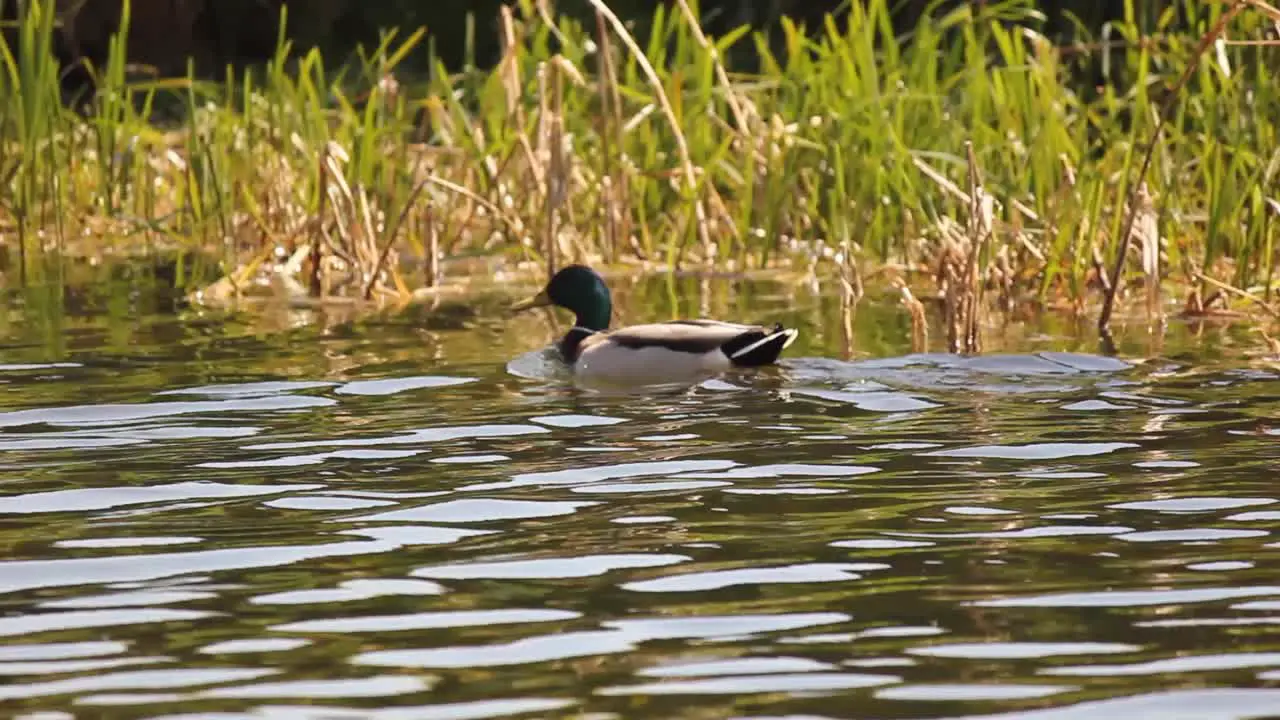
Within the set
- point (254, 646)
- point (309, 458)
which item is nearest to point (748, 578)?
point (254, 646)

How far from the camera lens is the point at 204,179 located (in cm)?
1275

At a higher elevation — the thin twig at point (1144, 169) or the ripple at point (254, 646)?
the thin twig at point (1144, 169)

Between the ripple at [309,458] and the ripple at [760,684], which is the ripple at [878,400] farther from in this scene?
the ripple at [760,684]

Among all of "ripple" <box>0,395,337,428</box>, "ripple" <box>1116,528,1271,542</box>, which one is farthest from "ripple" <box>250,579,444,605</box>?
"ripple" <box>0,395,337,428</box>

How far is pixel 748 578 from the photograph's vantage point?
547cm

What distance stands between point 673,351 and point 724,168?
3.07m

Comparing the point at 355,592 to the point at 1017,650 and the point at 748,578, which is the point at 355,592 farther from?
the point at 1017,650

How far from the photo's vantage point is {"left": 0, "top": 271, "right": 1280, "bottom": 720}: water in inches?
181

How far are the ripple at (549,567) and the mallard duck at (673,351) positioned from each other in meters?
3.47

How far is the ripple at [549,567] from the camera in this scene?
5.55m

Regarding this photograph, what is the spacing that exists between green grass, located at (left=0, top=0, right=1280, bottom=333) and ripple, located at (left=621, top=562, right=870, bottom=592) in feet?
14.0

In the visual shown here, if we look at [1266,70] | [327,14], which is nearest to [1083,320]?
[1266,70]

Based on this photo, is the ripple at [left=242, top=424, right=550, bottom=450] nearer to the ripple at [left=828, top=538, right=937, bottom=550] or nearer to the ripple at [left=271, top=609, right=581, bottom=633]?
the ripple at [left=828, top=538, right=937, bottom=550]

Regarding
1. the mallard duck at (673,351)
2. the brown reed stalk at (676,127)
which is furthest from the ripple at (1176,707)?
the brown reed stalk at (676,127)
